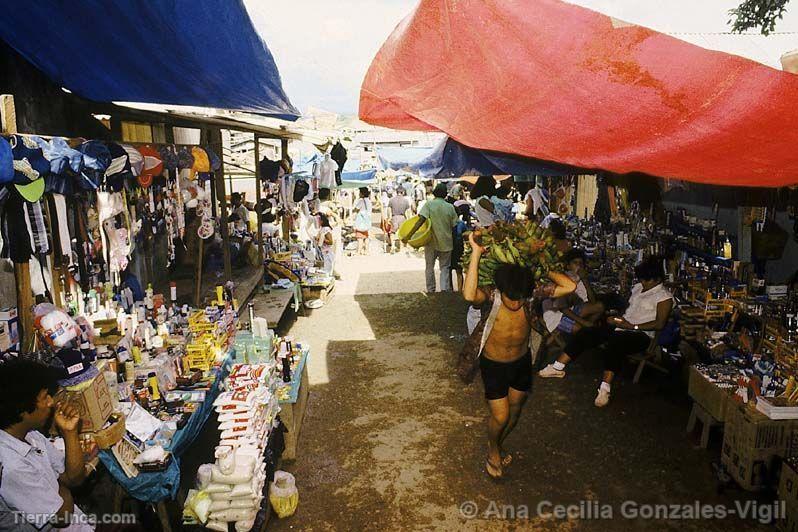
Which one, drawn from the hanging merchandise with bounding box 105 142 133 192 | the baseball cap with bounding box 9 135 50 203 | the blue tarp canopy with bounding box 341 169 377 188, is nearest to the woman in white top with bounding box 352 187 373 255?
the blue tarp canopy with bounding box 341 169 377 188

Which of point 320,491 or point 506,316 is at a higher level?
point 506,316

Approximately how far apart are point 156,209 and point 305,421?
286 cm

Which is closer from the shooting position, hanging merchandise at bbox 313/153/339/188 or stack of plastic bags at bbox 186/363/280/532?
stack of plastic bags at bbox 186/363/280/532

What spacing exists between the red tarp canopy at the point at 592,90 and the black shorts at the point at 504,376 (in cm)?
196

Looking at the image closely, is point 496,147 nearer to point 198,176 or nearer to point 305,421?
point 305,421

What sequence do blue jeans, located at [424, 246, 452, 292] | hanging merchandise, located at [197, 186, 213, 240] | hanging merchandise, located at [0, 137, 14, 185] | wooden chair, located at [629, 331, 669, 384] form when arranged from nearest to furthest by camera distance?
hanging merchandise, located at [0, 137, 14, 185] < wooden chair, located at [629, 331, 669, 384] < hanging merchandise, located at [197, 186, 213, 240] < blue jeans, located at [424, 246, 452, 292]

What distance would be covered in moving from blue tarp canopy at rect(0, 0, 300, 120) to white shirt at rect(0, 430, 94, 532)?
8.39 feet

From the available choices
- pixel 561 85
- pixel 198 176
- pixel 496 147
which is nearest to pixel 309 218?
pixel 198 176

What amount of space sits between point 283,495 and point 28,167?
9.76ft

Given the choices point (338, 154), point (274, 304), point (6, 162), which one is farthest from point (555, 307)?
point (338, 154)

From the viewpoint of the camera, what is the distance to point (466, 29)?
2834 mm

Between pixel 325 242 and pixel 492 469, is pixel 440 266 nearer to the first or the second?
pixel 325 242

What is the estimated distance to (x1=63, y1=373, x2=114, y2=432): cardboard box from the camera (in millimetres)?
3342

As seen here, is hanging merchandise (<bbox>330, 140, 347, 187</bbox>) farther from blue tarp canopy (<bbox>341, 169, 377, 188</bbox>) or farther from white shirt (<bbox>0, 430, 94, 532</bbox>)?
white shirt (<bbox>0, 430, 94, 532</bbox>)
